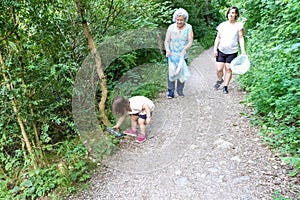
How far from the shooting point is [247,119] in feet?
13.2

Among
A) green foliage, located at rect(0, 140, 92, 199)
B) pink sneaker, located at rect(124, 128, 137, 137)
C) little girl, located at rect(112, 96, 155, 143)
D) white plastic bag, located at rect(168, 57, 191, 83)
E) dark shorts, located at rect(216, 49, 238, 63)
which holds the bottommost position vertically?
green foliage, located at rect(0, 140, 92, 199)

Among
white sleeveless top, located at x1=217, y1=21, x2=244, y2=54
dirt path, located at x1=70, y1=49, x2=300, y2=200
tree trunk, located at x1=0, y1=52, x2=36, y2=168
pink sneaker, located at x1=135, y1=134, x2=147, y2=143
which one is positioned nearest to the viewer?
dirt path, located at x1=70, y1=49, x2=300, y2=200

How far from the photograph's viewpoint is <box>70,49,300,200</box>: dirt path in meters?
2.72

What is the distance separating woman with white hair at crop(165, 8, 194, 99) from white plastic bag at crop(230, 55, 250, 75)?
822 mm

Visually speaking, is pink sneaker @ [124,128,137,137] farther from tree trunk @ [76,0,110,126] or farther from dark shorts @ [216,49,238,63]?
dark shorts @ [216,49,238,63]

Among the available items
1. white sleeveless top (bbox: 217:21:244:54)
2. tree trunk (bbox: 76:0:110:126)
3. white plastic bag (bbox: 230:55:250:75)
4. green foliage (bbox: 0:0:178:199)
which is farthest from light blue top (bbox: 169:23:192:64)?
tree trunk (bbox: 76:0:110:126)

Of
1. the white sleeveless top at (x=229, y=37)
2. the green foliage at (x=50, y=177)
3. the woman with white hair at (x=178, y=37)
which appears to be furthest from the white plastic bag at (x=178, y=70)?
the green foliage at (x=50, y=177)

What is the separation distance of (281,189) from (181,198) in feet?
3.10

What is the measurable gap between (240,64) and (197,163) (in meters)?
2.23

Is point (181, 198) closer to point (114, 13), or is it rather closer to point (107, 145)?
point (107, 145)

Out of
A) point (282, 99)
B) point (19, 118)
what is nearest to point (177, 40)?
point (282, 99)

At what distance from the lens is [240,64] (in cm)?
468

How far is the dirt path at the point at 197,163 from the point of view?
2.72m

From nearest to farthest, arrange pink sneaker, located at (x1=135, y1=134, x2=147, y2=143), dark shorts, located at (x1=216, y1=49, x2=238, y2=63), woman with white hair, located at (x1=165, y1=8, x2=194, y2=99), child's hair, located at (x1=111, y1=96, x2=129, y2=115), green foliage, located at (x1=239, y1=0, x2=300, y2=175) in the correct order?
green foliage, located at (x1=239, y1=0, x2=300, y2=175), child's hair, located at (x1=111, y1=96, x2=129, y2=115), pink sneaker, located at (x1=135, y1=134, x2=147, y2=143), woman with white hair, located at (x1=165, y1=8, x2=194, y2=99), dark shorts, located at (x1=216, y1=49, x2=238, y2=63)
